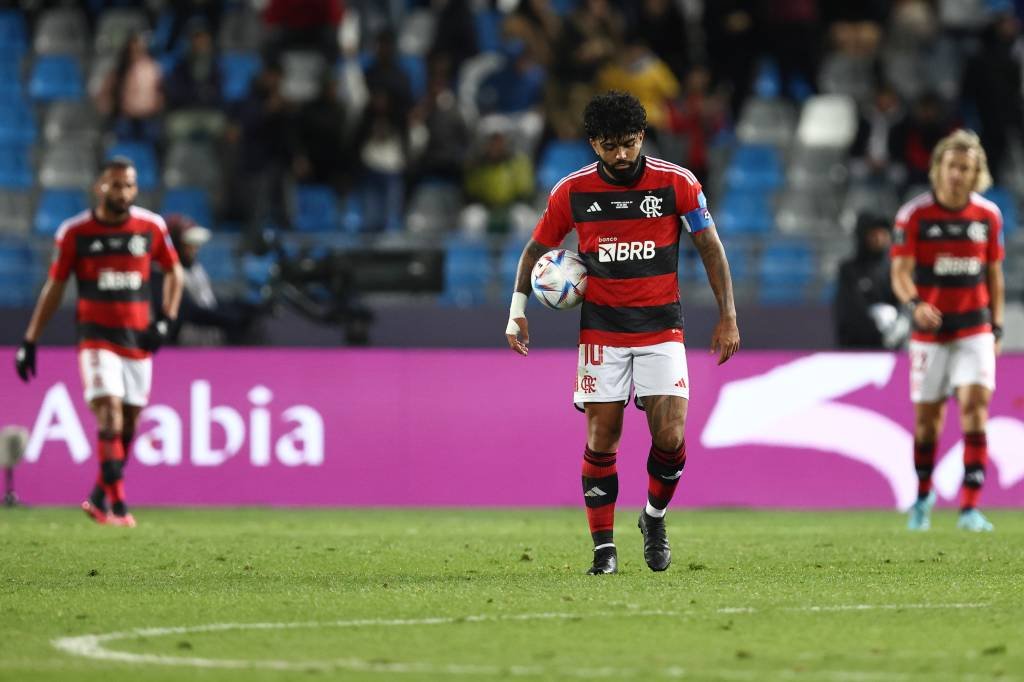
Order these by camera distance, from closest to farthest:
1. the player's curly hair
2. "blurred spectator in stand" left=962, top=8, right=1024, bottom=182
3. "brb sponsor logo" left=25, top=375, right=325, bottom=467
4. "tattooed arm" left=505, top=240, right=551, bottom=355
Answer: the player's curly hair, "tattooed arm" left=505, top=240, right=551, bottom=355, "brb sponsor logo" left=25, top=375, right=325, bottom=467, "blurred spectator in stand" left=962, top=8, right=1024, bottom=182

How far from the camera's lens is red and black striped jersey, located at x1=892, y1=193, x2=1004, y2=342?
12625 millimetres

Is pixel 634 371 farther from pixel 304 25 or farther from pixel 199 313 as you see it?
pixel 304 25

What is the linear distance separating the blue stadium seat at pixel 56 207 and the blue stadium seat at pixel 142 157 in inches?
27.6

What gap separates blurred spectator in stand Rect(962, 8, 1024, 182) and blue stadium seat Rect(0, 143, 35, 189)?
9.90m

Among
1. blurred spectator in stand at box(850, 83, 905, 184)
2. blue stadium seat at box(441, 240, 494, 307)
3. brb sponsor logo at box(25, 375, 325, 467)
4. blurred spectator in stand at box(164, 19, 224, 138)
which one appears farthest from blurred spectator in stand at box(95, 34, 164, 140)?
blurred spectator in stand at box(850, 83, 905, 184)

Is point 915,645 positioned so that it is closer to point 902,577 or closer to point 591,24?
point 902,577

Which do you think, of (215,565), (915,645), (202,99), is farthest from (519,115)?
(915,645)

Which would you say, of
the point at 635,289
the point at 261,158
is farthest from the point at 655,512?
the point at 261,158

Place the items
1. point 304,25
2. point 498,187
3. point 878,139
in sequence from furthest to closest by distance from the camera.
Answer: point 304,25 < point 878,139 < point 498,187

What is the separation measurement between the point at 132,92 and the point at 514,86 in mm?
3968

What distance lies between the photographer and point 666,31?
2098 centimetres

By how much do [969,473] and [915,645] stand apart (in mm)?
6567

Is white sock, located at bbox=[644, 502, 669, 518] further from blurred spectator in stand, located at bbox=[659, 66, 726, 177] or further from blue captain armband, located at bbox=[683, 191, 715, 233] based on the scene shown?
blurred spectator in stand, located at bbox=[659, 66, 726, 177]

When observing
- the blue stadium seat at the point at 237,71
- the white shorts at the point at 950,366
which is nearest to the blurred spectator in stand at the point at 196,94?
the blue stadium seat at the point at 237,71
